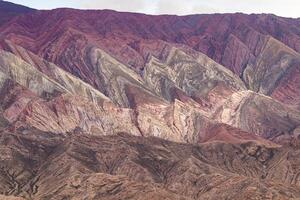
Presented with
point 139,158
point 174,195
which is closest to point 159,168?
point 139,158

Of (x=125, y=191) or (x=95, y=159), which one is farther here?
(x=95, y=159)

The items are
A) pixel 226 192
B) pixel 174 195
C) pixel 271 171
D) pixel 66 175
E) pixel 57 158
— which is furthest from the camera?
pixel 271 171

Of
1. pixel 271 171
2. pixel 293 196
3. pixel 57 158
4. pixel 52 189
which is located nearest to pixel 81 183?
pixel 52 189

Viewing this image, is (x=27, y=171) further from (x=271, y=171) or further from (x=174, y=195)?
(x=271, y=171)

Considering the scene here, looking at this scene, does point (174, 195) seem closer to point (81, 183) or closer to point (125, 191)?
point (125, 191)

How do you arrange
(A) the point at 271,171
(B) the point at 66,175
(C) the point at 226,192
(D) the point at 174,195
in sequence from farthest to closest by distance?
(A) the point at 271,171
(B) the point at 66,175
(C) the point at 226,192
(D) the point at 174,195

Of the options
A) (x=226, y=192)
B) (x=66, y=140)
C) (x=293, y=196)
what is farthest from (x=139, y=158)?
(x=293, y=196)

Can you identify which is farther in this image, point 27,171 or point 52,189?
point 27,171

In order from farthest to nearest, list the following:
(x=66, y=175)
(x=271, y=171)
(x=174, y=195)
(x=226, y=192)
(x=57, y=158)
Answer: (x=271, y=171)
(x=57, y=158)
(x=66, y=175)
(x=226, y=192)
(x=174, y=195)

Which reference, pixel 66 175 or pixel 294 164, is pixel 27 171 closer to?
pixel 66 175
